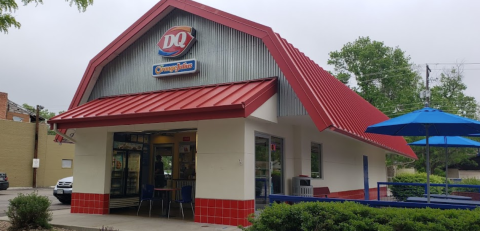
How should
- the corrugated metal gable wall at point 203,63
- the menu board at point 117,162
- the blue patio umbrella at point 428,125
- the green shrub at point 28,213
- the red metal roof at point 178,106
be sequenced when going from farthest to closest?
the menu board at point 117,162, the corrugated metal gable wall at point 203,63, the red metal roof at point 178,106, the green shrub at point 28,213, the blue patio umbrella at point 428,125

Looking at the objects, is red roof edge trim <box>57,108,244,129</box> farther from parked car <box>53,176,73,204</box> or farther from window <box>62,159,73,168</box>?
window <box>62,159,73,168</box>

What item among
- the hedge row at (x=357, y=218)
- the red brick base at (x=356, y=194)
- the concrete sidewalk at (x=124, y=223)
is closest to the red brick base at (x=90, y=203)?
the concrete sidewalk at (x=124, y=223)

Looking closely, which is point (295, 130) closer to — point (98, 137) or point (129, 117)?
point (129, 117)

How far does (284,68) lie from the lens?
10742mm

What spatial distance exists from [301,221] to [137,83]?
28.3ft

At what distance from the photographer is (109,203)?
1242 cm

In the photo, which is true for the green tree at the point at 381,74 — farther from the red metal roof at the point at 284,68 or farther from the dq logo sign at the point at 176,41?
the dq logo sign at the point at 176,41

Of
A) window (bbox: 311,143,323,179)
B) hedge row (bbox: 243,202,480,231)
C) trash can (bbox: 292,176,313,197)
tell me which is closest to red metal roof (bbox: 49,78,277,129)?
trash can (bbox: 292,176,313,197)

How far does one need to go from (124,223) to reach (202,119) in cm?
347

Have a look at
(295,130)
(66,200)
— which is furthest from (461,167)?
(66,200)

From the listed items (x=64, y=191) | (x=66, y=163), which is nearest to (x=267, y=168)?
(x=64, y=191)

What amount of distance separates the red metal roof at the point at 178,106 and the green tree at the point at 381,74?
31.5 metres

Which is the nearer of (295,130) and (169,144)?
(295,130)

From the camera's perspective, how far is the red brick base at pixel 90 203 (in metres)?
12.2
